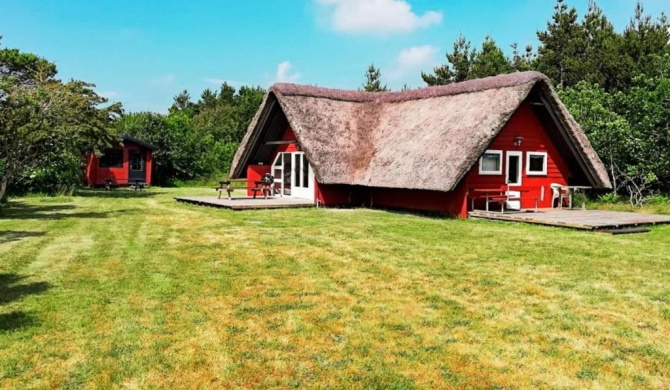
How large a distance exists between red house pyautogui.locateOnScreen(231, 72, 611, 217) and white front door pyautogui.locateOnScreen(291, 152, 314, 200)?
4 cm

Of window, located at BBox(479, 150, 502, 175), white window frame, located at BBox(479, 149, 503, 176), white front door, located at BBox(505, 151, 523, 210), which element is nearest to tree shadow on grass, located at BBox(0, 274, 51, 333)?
white window frame, located at BBox(479, 149, 503, 176)

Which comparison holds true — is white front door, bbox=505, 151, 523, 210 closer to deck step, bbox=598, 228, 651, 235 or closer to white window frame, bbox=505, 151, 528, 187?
white window frame, bbox=505, 151, 528, 187

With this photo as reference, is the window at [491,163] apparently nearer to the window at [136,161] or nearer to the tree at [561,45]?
the tree at [561,45]

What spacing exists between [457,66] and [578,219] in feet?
105

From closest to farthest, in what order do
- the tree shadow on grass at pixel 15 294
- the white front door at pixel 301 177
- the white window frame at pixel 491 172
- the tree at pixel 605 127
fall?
the tree shadow on grass at pixel 15 294 < the white window frame at pixel 491 172 < the tree at pixel 605 127 < the white front door at pixel 301 177

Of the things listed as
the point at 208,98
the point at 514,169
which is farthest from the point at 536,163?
the point at 208,98

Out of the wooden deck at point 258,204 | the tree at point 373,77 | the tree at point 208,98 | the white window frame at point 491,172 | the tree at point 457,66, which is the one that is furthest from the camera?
the tree at point 208,98

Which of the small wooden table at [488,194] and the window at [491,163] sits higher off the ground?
the window at [491,163]

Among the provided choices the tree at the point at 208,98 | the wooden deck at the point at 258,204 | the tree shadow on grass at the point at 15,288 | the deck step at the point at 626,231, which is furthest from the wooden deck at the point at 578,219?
the tree at the point at 208,98

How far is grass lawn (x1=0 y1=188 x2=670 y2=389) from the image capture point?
4.70 meters

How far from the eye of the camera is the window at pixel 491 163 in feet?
58.5

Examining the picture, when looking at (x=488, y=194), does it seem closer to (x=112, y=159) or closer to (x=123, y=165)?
(x=123, y=165)

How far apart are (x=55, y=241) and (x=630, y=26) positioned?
3624 centimetres

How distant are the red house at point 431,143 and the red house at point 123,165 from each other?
15.2 m
